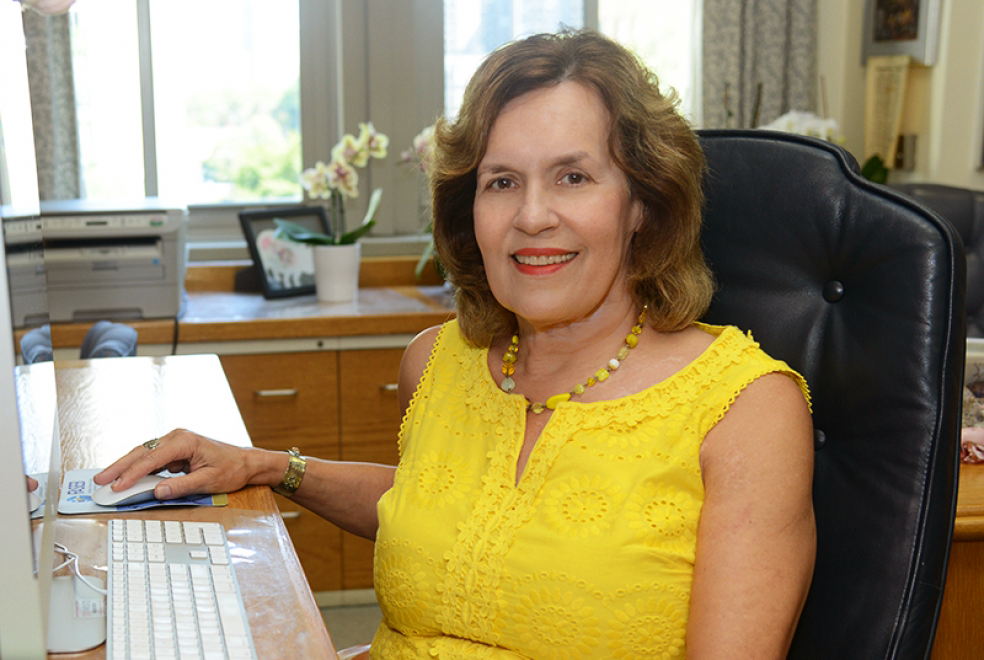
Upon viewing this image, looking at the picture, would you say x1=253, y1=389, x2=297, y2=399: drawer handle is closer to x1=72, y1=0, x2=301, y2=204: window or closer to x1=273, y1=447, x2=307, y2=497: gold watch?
x1=72, y1=0, x2=301, y2=204: window

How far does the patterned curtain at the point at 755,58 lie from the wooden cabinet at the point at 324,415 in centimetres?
159

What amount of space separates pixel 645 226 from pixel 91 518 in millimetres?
758

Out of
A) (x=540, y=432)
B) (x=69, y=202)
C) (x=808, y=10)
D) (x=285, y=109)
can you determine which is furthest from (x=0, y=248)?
(x=808, y=10)

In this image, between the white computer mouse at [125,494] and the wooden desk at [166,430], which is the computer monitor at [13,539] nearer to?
the wooden desk at [166,430]

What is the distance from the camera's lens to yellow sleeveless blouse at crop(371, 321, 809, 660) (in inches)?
41.8

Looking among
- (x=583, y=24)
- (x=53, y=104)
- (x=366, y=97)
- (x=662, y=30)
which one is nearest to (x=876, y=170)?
(x=662, y=30)

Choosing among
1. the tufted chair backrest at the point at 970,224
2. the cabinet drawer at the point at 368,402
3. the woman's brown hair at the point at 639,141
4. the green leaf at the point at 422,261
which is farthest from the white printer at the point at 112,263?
the tufted chair backrest at the point at 970,224

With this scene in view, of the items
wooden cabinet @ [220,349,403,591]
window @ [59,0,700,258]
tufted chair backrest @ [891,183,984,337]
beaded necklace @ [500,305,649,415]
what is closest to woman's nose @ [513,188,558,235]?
beaded necklace @ [500,305,649,415]

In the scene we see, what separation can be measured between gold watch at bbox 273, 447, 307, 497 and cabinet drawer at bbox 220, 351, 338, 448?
4.06 feet

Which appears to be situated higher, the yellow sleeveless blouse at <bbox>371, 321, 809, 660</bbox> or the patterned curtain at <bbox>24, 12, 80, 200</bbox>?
the patterned curtain at <bbox>24, 12, 80, 200</bbox>

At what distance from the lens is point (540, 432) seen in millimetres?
1199

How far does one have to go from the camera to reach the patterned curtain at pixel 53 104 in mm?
2854

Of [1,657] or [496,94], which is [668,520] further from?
[1,657]

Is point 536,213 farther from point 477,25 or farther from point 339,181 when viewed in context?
point 477,25
